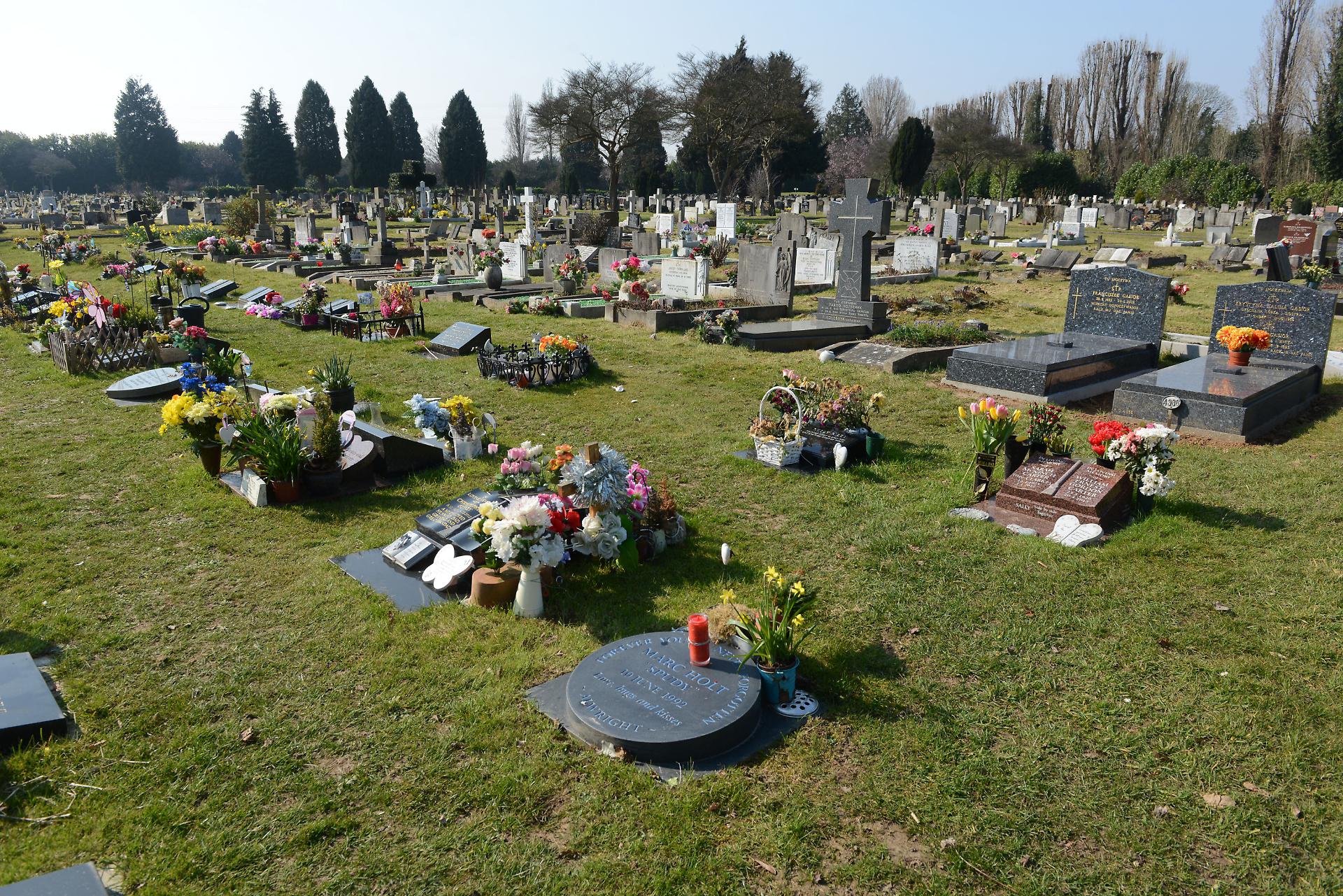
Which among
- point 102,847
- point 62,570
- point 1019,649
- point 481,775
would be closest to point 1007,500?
point 1019,649

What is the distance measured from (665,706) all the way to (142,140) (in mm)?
107126

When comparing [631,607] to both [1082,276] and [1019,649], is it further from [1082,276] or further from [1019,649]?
[1082,276]

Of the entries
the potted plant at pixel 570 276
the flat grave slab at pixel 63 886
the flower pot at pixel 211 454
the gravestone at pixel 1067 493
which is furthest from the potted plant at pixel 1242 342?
the potted plant at pixel 570 276

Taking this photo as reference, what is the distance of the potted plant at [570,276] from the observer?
21.0 metres

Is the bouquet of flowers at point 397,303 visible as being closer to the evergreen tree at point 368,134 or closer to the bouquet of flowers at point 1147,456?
the bouquet of flowers at point 1147,456

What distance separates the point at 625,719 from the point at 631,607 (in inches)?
57.9

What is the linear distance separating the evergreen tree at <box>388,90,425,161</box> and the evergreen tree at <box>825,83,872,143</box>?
1685 inches

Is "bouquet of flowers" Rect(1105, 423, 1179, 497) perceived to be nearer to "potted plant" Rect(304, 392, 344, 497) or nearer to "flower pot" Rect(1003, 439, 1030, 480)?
"flower pot" Rect(1003, 439, 1030, 480)

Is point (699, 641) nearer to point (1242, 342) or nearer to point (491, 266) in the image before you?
point (1242, 342)

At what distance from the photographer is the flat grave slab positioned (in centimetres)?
315

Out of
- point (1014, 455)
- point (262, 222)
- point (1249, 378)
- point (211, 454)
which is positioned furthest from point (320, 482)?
point (262, 222)

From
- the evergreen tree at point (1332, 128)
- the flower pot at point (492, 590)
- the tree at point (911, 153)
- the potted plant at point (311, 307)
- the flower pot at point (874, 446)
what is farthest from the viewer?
the tree at point (911, 153)

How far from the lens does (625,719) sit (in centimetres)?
455

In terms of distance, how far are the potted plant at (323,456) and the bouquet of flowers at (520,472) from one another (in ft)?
7.96
